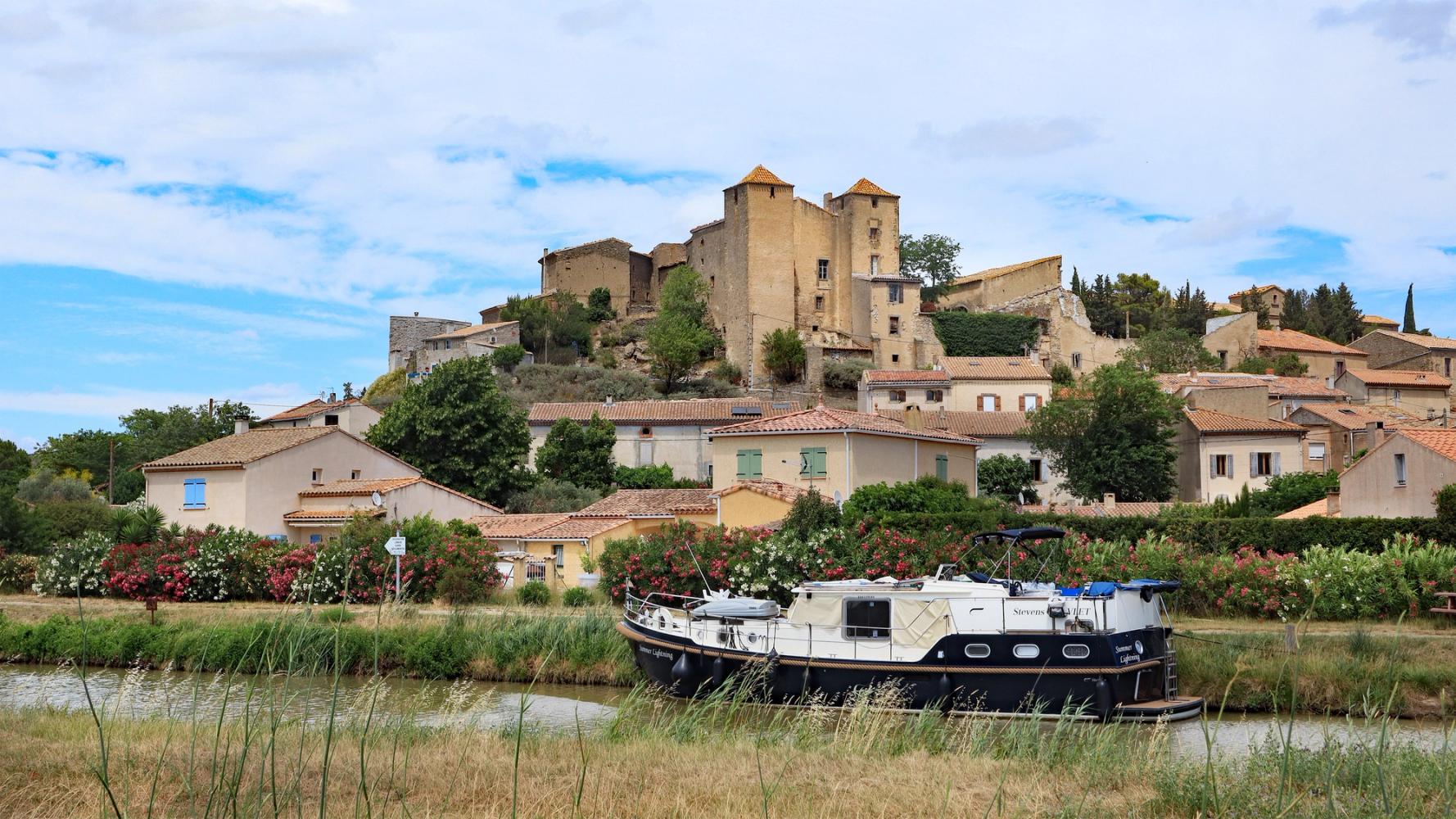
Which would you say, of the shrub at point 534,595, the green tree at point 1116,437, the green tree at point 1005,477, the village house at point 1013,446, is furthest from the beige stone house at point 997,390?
the shrub at point 534,595

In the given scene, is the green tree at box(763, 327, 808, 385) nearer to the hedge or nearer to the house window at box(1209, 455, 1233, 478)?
the house window at box(1209, 455, 1233, 478)

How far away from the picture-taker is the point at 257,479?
1451 inches

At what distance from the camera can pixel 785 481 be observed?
1403 inches

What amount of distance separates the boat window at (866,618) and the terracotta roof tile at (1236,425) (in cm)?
3537

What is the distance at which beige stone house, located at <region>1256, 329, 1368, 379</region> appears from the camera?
79250mm

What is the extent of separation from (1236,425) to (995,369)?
48.7 ft

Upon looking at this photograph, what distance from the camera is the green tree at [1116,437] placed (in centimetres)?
4806

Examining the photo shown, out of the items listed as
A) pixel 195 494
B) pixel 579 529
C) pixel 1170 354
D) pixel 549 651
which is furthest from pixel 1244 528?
pixel 1170 354

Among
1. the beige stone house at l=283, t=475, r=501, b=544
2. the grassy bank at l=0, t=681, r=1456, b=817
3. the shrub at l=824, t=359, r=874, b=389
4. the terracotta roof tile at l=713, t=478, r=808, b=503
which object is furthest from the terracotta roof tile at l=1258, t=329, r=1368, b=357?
the grassy bank at l=0, t=681, r=1456, b=817

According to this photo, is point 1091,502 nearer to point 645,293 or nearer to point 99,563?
point 99,563

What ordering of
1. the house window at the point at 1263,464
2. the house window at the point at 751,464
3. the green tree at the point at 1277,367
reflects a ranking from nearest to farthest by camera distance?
the house window at the point at 751,464 < the house window at the point at 1263,464 < the green tree at the point at 1277,367

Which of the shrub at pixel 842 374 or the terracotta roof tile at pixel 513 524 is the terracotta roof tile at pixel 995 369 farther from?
the terracotta roof tile at pixel 513 524

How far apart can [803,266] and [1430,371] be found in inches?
1509

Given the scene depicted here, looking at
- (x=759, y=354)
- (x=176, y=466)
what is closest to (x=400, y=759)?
(x=176, y=466)
